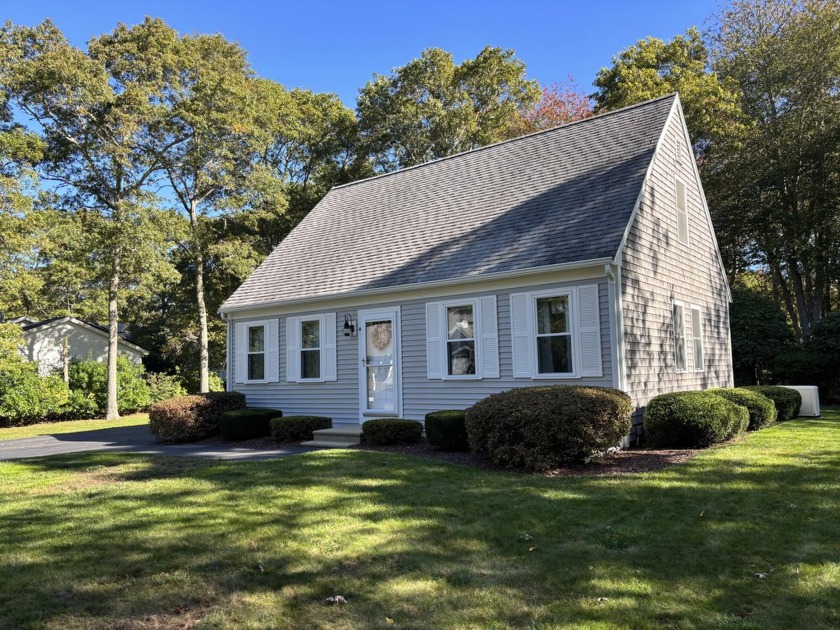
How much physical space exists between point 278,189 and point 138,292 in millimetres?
7304

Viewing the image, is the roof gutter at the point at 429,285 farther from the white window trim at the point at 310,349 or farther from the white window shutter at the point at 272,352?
the white window shutter at the point at 272,352

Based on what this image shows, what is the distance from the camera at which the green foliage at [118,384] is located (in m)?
22.3

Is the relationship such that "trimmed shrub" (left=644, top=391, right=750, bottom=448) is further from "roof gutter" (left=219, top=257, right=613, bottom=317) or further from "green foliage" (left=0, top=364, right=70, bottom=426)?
"green foliage" (left=0, top=364, right=70, bottom=426)

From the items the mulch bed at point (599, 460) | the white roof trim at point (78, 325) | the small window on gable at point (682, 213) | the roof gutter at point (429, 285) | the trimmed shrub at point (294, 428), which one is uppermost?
the small window on gable at point (682, 213)

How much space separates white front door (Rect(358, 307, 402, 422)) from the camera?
40.8ft

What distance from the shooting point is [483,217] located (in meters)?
12.9

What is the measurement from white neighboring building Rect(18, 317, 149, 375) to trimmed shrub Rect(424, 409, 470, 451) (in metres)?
19.7

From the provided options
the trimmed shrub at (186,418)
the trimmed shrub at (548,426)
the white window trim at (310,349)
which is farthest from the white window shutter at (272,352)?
the trimmed shrub at (548,426)

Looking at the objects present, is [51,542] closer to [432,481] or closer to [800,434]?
[432,481]

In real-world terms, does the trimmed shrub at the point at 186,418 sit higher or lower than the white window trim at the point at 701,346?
lower

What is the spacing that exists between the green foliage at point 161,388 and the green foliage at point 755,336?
72.1ft

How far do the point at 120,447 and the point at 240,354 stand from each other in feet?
12.6

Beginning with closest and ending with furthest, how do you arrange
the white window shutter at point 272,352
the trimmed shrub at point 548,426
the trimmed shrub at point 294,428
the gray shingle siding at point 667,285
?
1. the trimmed shrub at point 548,426
2. the gray shingle siding at point 667,285
3. the trimmed shrub at point 294,428
4. the white window shutter at point 272,352

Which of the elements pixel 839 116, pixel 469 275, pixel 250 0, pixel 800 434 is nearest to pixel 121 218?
pixel 250 0
